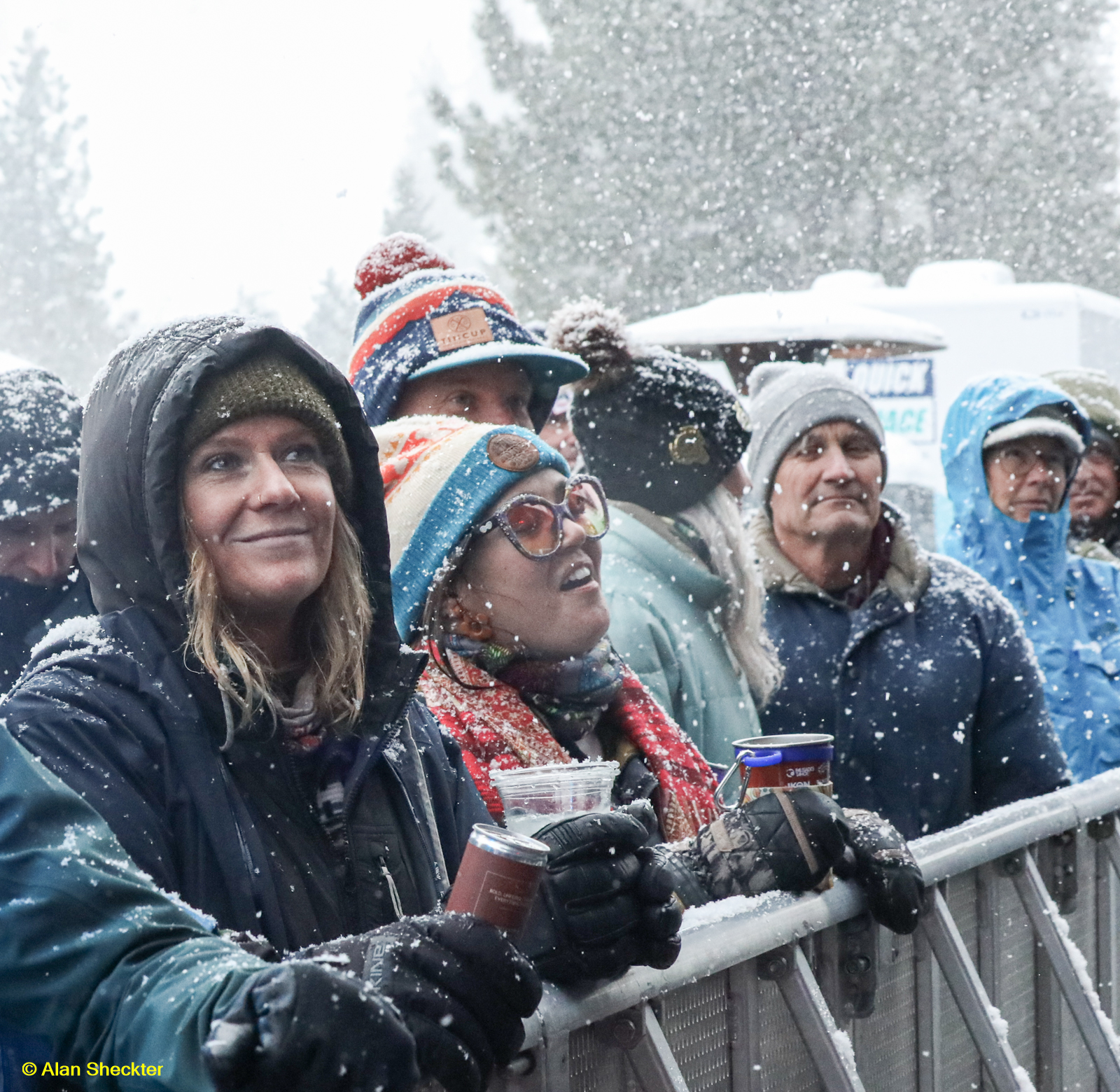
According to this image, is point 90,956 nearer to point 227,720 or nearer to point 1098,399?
point 227,720

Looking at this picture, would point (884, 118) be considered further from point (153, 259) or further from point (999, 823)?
point (153, 259)

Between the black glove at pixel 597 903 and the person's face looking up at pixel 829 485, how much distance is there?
6.68ft

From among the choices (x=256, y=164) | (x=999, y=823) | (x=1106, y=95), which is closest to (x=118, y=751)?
(x=999, y=823)

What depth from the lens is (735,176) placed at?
86.6 feet

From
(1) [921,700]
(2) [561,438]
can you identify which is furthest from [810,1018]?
(2) [561,438]

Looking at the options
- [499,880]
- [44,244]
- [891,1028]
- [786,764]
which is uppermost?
[44,244]

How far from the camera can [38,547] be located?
10.8ft

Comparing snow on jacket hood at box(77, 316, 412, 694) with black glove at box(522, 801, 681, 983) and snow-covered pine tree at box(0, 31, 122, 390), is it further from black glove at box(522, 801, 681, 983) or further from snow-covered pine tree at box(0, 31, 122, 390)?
snow-covered pine tree at box(0, 31, 122, 390)

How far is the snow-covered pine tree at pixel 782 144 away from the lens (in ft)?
86.9

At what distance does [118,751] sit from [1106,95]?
94.7 ft

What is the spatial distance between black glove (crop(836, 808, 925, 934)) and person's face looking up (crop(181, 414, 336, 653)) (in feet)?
3.11

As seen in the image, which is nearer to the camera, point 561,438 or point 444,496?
point 444,496

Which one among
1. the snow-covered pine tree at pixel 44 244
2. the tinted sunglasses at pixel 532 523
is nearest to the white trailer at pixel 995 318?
the tinted sunglasses at pixel 532 523

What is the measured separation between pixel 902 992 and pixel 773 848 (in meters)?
0.52
